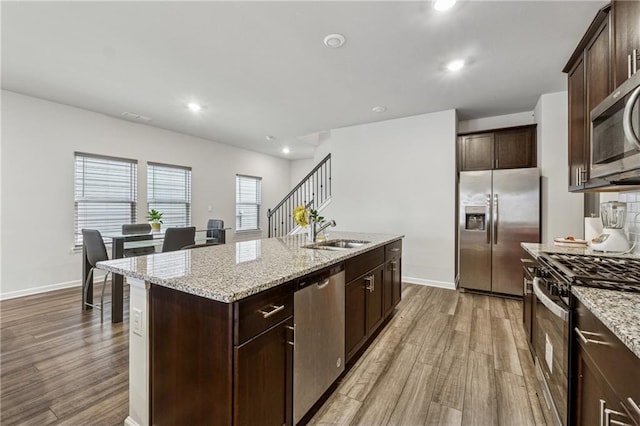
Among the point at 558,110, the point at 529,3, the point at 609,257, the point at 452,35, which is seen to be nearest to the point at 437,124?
the point at 558,110

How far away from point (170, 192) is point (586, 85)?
5.99 meters

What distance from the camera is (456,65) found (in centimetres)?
293

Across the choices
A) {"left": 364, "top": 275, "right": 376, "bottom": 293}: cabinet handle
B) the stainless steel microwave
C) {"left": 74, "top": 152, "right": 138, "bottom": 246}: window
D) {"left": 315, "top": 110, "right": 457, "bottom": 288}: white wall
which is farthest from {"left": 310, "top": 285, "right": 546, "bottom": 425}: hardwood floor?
{"left": 74, "top": 152, "right": 138, "bottom": 246}: window

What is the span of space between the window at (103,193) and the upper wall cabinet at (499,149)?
5559 mm

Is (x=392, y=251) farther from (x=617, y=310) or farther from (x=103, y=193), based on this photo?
(x=103, y=193)

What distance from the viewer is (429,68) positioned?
301 centimetres

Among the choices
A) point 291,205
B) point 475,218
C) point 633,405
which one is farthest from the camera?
point 291,205

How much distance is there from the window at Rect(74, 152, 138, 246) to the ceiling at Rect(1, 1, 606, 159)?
0.87m

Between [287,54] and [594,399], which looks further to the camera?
[287,54]

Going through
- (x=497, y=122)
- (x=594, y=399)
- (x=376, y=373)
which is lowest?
(x=376, y=373)

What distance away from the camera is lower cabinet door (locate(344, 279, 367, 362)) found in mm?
2008

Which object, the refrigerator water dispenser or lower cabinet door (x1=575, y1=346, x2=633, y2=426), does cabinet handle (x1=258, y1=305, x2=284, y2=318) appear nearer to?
lower cabinet door (x1=575, y1=346, x2=633, y2=426)

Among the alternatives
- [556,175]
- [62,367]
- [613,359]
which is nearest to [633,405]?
[613,359]

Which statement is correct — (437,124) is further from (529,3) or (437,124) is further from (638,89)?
(638,89)
